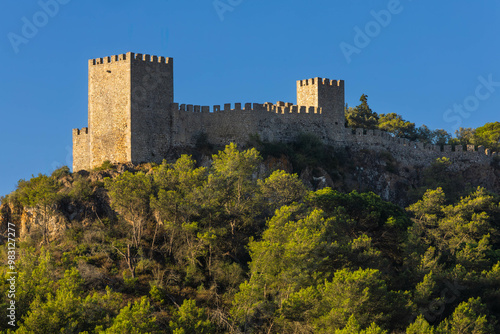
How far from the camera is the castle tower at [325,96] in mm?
52938

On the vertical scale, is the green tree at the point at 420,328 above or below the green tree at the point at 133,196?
below

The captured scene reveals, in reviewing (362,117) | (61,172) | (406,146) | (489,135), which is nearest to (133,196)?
(61,172)

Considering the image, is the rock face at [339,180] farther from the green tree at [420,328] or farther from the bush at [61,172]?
the green tree at [420,328]

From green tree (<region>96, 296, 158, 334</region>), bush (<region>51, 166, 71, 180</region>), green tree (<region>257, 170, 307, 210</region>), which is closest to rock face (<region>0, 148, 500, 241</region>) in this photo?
bush (<region>51, 166, 71, 180</region>)

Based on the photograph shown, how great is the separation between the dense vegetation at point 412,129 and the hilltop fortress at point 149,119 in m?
12.7

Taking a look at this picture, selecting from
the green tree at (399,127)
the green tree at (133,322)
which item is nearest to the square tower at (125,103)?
the green tree at (133,322)

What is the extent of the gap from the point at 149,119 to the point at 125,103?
145cm

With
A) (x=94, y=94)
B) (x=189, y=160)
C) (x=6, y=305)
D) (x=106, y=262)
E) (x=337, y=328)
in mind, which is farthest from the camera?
(x=94, y=94)

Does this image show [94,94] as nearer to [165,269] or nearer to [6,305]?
[165,269]

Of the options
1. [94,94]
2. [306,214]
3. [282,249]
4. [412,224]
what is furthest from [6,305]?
[412,224]

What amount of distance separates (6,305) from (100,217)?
39.5 feet

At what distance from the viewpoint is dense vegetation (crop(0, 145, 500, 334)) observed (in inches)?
1337

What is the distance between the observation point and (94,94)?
46406 millimetres

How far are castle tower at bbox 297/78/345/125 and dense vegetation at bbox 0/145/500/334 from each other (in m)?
8.23
